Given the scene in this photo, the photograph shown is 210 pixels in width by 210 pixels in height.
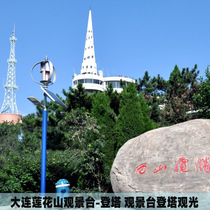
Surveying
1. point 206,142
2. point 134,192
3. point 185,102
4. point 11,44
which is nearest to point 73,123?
point 134,192

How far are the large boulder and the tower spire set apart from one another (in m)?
49.1

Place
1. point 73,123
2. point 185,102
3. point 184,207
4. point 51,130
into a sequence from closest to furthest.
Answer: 1. point 184,207
2. point 73,123
3. point 51,130
4. point 185,102

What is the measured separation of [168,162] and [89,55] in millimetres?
51310

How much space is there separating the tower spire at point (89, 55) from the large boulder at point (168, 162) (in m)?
49.1

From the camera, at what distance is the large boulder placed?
18.3ft

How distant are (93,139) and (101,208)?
9.25 ft

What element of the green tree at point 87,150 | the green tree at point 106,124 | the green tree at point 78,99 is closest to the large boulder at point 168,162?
the green tree at point 87,150

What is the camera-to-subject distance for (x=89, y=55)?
5578cm

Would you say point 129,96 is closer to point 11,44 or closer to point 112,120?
point 112,120

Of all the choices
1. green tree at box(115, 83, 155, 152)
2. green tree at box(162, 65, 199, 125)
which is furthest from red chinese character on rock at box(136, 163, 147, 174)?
green tree at box(162, 65, 199, 125)

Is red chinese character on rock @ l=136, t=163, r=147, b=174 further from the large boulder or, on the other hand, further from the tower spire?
the tower spire

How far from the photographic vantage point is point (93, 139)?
9.10m

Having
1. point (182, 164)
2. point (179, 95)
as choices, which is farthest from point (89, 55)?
point (182, 164)

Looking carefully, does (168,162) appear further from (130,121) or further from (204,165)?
(130,121)
